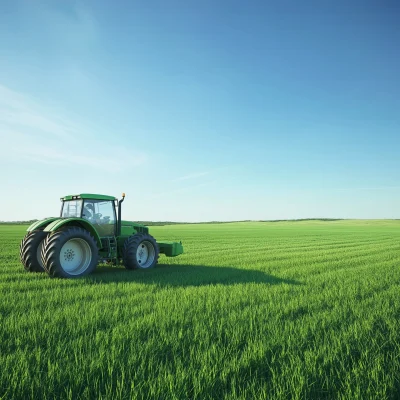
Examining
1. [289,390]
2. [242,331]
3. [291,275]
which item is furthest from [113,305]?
[291,275]

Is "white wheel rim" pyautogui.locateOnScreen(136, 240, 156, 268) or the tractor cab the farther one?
"white wheel rim" pyautogui.locateOnScreen(136, 240, 156, 268)

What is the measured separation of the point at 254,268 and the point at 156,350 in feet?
Result: 24.8

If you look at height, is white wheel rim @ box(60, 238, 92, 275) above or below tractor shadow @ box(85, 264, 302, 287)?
above

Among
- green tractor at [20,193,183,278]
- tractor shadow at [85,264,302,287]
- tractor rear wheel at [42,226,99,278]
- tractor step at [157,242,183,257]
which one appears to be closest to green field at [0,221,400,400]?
tractor shadow at [85,264,302,287]

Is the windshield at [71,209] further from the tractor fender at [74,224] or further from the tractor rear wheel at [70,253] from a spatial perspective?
the tractor rear wheel at [70,253]

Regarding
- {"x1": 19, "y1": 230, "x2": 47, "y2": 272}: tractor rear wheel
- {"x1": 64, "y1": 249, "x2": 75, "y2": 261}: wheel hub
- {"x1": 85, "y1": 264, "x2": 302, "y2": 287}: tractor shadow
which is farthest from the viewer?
{"x1": 19, "y1": 230, "x2": 47, "y2": 272}: tractor rear wheel

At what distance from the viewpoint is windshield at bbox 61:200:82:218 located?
397 inches

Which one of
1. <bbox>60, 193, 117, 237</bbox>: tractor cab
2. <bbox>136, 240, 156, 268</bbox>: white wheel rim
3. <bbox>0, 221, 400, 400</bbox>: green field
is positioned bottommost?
<bbox>0, 221, 400, 400</bbox>: green field

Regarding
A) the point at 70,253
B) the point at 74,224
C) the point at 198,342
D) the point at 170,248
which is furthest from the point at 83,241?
the point at 198,342

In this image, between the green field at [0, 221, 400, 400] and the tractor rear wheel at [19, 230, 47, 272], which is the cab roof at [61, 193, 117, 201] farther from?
the green field at [0, 221, 400, 400]

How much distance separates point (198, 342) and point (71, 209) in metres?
7.55

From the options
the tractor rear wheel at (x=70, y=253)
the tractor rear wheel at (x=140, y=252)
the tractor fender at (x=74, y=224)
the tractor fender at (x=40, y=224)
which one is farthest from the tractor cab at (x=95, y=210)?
the tractor rear wheel at (x=70, y=253)

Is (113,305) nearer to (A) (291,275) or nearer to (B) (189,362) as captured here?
(B) (189,362)

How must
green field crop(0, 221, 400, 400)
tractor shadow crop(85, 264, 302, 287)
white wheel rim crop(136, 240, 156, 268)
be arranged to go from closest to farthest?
green field crop(0, 221, 400, 400), tractor shadow crop(85, 264, 302, 287), white wheel rim crop(136, 240, 156, 268)
